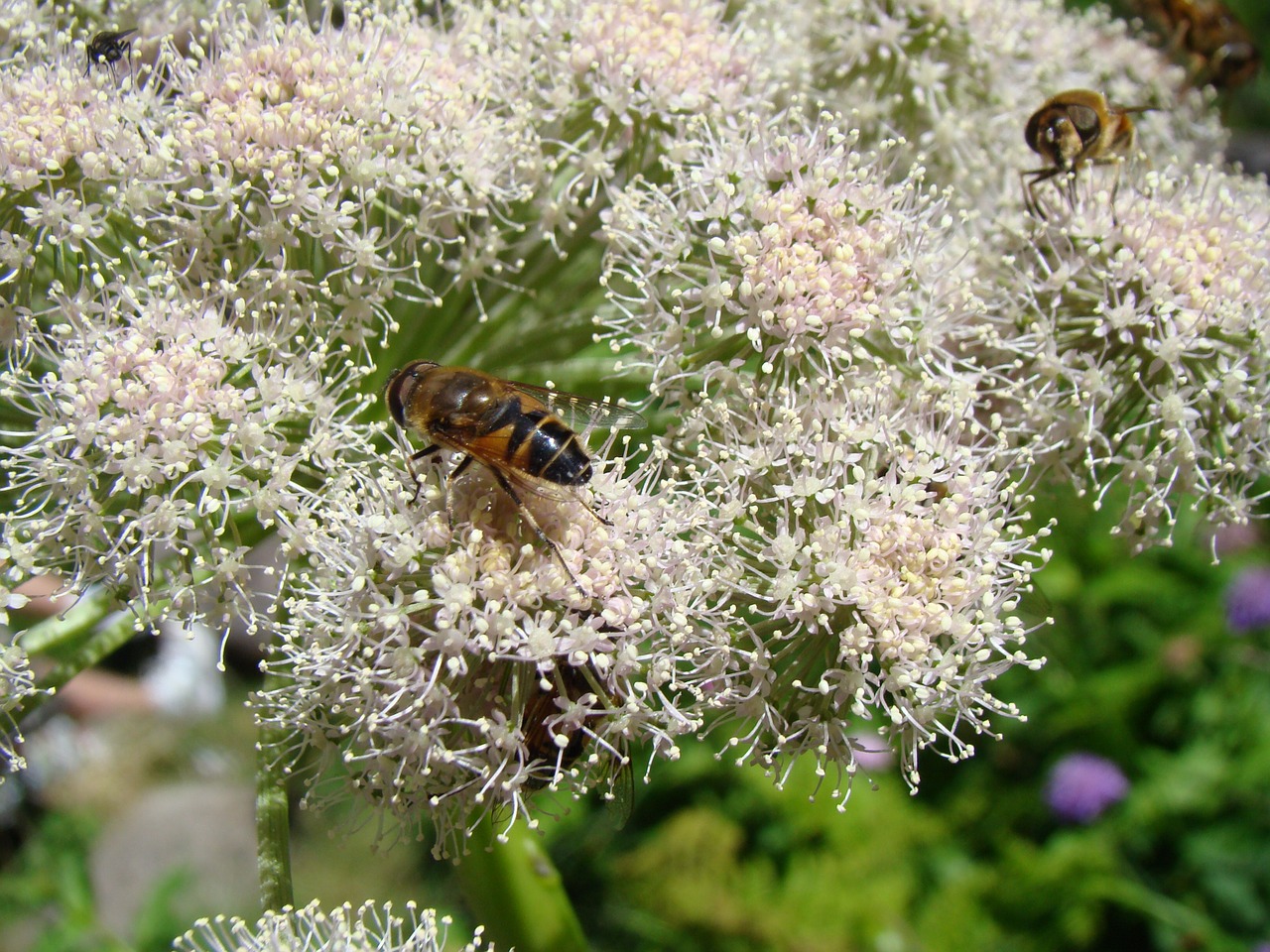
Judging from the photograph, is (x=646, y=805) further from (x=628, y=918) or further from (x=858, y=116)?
(x=858, y=116)

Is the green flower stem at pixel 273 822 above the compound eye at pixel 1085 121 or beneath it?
beneath

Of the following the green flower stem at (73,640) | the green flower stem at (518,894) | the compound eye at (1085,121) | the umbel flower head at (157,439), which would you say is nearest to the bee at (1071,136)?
the compound eye at (1085,121)

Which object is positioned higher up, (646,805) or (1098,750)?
(1098,750)

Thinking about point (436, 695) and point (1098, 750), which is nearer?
point (436, 695)

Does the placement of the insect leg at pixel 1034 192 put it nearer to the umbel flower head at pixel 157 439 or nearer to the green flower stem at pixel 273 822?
the umbel flower head at pixel 157 439

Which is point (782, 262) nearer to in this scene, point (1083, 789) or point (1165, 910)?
point (1083, 789)

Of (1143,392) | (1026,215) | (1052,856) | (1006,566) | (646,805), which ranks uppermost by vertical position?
(1026,215)

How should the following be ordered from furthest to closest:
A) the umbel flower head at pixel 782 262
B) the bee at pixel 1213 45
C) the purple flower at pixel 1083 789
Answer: the purple flower at pixel 1083 789 → the bee at pixel 1213 45 → the umbel flower head at pixel 782 262

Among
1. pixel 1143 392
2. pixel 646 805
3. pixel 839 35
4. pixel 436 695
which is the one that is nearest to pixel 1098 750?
pixel 646 805
